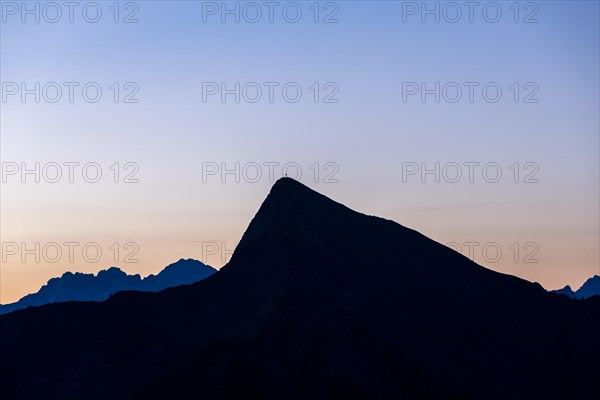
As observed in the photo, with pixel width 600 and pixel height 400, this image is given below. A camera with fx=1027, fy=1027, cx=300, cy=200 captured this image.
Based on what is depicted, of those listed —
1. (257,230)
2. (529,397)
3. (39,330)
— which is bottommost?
(529,397)

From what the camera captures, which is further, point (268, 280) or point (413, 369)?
point (268, 280)

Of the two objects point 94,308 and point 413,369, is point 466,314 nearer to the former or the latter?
point 413,369

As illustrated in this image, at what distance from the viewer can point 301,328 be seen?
6009 inches

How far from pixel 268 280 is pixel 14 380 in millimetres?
44221

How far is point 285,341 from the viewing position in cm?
15112

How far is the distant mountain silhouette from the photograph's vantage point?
140 m

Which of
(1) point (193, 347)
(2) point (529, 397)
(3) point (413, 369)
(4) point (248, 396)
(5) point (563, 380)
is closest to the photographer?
(4) point (248, 396)

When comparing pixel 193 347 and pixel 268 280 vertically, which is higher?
pixel 268 280

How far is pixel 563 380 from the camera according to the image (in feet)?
630

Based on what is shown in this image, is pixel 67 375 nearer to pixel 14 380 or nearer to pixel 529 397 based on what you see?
pixel 14 380

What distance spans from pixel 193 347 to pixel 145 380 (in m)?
9.28

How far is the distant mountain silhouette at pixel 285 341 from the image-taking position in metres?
140

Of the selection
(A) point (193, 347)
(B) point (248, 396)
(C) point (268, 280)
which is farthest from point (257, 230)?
(B) point (248, 396)

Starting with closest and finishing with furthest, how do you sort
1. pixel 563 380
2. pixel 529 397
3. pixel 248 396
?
pixel 248 396 → pixel 529 397 → pixel 563 380
